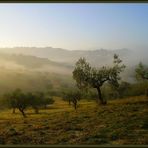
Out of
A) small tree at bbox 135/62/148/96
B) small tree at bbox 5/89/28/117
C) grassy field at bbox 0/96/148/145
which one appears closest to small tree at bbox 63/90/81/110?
grassy field at bbox 0/96/148/145

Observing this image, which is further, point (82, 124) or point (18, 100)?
point (18, 100)

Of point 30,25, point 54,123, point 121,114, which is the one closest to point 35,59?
point 30,25

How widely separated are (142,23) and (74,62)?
4.97 ft

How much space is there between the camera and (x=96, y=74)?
8.18 metres

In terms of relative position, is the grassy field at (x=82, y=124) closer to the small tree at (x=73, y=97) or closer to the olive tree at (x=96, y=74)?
the small tree at (x=73, y=97)

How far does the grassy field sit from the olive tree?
37cm

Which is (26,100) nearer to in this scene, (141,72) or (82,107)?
(82,107)

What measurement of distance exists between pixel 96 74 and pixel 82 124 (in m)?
1.12

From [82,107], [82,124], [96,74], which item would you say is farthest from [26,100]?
[96,74]

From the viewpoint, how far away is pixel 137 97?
8008mm

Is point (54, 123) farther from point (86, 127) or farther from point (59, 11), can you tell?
point (59, 11)

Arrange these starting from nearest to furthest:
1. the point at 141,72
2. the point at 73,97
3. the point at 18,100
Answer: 1. the point at 141,72
2. the point at 73,97
3. the point at 18,100

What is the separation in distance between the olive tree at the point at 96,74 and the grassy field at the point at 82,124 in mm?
370

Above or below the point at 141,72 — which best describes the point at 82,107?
below
